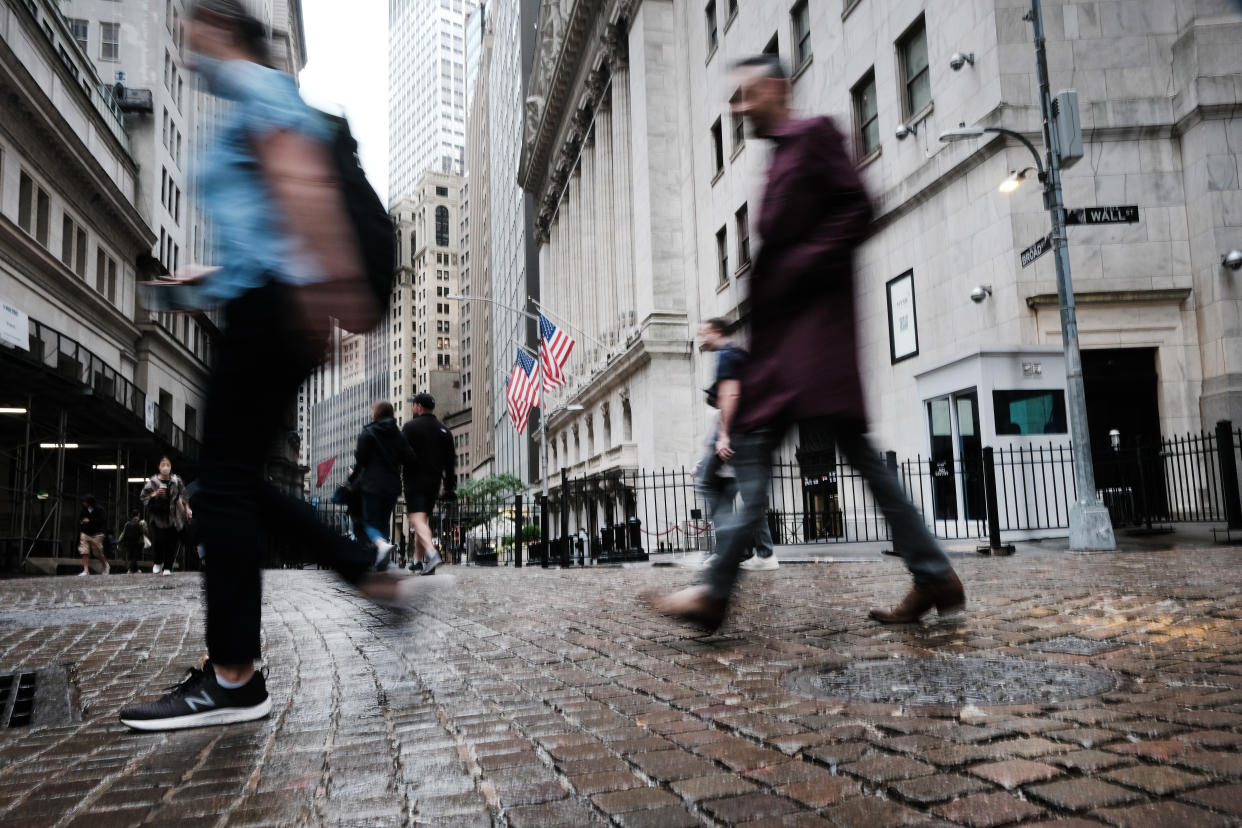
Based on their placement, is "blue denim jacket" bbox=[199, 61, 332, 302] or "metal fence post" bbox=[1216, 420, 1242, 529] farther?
"metal fence post" bbox=[1216, 420, 1242, 529]

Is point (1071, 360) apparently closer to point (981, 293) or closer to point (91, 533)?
point (981, 293)

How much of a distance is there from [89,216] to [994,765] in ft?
131

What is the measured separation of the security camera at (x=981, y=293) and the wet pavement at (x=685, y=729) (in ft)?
42.2

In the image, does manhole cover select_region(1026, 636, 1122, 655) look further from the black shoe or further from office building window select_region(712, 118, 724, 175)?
office building window select_region(712, 118, 724, 175)

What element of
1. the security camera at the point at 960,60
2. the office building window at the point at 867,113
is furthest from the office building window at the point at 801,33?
the security camera at the point at 960,60

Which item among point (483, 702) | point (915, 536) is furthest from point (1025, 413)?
point (483, 702)

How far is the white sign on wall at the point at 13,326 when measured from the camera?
23.5 m

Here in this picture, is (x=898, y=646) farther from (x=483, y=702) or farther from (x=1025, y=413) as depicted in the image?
(x=1025, y=413)

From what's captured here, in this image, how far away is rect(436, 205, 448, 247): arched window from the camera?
543ft

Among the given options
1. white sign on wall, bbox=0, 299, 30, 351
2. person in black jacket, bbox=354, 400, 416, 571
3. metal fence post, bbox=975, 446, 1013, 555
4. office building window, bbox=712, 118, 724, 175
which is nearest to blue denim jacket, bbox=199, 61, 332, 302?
person in black jacket, bbox=354, 400, 416, 571

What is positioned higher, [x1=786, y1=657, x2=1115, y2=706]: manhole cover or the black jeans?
the black jeans

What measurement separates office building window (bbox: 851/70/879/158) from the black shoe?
20880 millimetres

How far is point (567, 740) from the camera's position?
98.9 inches

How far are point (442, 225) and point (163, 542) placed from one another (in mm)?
156843
